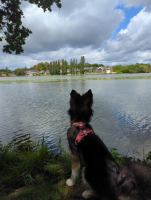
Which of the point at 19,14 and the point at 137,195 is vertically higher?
the point at 19,14

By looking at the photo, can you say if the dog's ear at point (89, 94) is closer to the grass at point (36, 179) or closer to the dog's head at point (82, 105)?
the dog's head at point (82, 105)

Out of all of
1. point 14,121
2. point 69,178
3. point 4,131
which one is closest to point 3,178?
point 69,178

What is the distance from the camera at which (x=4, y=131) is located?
328 inches

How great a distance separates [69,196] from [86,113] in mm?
1747

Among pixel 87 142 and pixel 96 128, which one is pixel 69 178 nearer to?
pixel 87 142

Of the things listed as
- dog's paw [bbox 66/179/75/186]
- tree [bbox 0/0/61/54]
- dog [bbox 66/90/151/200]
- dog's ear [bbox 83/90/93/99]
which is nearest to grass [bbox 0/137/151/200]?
dog's paw [bbox 66/179/75/186]

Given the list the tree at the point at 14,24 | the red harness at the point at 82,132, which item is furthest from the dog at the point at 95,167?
the tree at the point at 14,24

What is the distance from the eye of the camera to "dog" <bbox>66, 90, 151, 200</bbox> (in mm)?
2373

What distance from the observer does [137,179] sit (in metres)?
Result: 2.88

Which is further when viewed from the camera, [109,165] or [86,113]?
[86,113]

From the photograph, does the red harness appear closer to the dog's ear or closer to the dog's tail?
the dog's ear

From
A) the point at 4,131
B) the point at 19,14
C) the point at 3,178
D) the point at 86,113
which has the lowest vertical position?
the point at 4,131

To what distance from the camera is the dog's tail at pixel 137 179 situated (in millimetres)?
2670

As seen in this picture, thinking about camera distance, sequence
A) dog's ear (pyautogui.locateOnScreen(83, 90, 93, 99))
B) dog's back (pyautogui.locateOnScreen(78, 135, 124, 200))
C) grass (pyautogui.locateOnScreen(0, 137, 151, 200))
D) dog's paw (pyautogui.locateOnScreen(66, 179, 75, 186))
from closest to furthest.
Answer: dog's back (pyautogui.locateOnScreen(78, 135, 124, 200))
grass (pyautogui.locateOnScreen(0, 137, 151, 200))
dog's paw (pyautogui.locateOnScreen(66, 179, 75, 186))
dog's ear (pyautogui.locateOnScreen(83, 90, 93, 99))
